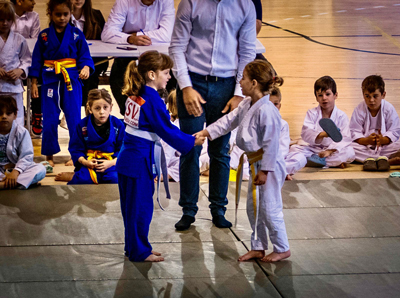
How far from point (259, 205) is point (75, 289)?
1.04m

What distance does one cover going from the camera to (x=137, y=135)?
3.02 meters

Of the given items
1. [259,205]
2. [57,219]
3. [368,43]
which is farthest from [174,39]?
[368,43]

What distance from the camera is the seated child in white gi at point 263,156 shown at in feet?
9.78

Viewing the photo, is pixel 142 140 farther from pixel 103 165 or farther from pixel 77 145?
pixel 77 145

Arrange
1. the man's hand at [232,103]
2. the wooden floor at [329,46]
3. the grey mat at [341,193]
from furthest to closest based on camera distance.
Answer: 1. the wooden floor at [329,46]
2. the grey mat at [341,193]
3. the man's hand at [232,103]

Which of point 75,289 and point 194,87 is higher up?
point 194,87

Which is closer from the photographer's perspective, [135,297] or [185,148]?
[135,297]

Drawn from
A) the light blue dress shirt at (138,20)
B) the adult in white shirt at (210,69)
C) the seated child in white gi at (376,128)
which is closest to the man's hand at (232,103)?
the adult in white shirt at (210,69)

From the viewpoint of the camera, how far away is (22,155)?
170 inches

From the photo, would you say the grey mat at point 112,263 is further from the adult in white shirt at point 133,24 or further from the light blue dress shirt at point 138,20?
the light blue dress shirt at point 138,20

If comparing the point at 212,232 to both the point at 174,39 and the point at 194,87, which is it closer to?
the point at 194,87

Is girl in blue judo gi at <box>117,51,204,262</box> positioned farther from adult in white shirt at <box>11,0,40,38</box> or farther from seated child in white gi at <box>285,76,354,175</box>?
adult in white shirt at <box>11,0,40,38</box>

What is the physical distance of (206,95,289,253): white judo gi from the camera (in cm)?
297

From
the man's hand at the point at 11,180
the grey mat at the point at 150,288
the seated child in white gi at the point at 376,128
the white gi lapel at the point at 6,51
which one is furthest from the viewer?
the seated child in white gi at the point at 376,128
